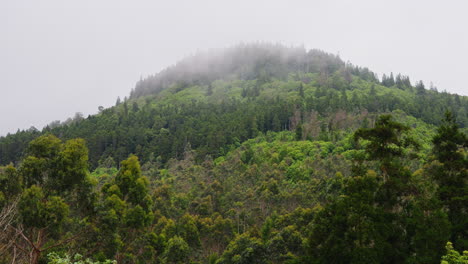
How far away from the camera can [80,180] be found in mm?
19250

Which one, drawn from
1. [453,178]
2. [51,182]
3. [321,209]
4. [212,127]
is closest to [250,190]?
[321,209]

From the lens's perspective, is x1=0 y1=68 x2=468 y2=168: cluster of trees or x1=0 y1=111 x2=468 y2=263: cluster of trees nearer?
x1=0 y1=111 x2=468 y2=263: cluster of trees

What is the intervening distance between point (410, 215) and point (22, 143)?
99.0 meters

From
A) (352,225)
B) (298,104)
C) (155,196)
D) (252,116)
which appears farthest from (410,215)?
(298,104)

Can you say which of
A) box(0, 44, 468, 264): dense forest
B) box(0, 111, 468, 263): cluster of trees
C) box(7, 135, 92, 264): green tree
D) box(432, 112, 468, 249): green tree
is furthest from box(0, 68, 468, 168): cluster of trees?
box(7, 135, 92, 264): green tree

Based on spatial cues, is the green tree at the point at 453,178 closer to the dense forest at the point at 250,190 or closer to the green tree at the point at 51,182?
the dense forest at the point at 250,190

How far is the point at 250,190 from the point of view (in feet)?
175

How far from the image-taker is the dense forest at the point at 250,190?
56.9ft

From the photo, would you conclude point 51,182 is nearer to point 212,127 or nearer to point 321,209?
point 321,209

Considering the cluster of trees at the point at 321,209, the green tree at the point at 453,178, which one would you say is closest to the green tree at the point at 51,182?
the cluster of trees at the point at 321,209

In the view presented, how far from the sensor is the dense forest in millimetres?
17328

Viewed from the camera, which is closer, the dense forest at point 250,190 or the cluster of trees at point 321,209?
the cluster of trees at point 321,209

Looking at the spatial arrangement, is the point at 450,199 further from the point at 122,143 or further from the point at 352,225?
the point at 122,143

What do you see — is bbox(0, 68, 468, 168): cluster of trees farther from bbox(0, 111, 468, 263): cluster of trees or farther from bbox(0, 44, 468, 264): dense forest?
bbox(0, 111, 468, 263): cluster of trees
